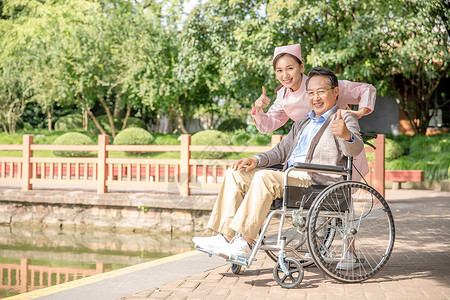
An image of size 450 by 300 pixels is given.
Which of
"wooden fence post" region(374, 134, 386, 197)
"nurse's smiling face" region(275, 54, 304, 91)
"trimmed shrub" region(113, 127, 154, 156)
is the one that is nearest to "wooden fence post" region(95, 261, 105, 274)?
"nurse's smiling face" region(275, 54, 304, 91)

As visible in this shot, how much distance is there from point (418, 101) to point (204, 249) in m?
14.9

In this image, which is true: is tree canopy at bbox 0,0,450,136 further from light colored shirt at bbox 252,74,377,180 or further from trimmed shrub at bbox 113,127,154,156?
light colored shirt at bbox 252,74,377,180

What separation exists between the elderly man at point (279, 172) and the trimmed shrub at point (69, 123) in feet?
76.6

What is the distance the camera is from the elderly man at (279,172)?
3.42 metres

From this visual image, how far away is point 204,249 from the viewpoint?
359cm

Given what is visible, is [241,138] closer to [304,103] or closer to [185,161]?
[185,161]

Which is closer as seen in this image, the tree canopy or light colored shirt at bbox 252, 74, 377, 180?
light colored shirt at bbox 252, 74, 377, 180

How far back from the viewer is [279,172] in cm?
355

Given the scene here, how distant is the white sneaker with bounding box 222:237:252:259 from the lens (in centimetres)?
343

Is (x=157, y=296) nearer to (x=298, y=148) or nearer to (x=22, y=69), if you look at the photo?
(x=298, y=148)

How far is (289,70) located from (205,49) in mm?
11467

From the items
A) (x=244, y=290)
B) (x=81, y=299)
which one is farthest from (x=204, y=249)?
(x=81, y=299)

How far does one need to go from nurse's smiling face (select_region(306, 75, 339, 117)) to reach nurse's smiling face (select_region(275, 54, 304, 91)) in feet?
0.70

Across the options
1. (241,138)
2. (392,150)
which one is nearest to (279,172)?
(392,150)
